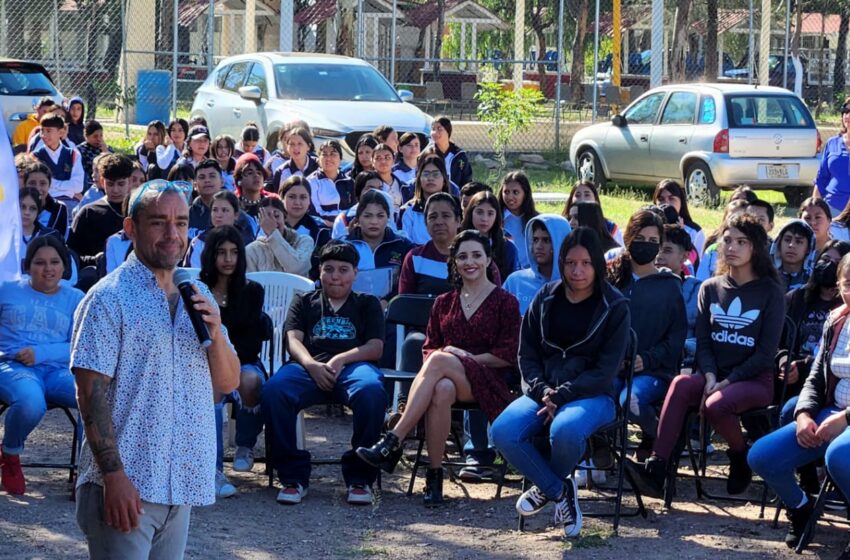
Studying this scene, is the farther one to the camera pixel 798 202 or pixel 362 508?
pixel 798 202

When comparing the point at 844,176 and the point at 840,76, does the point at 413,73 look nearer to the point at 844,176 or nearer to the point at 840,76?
the point at 840,76

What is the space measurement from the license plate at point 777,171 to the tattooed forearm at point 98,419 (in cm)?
1397

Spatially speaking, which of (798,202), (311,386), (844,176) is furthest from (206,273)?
(798,202)

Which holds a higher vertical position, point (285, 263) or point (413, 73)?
point (413, 73)

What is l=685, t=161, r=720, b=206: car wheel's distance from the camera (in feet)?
54.5

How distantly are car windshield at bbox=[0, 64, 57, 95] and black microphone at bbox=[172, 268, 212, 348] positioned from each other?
16.4 metres

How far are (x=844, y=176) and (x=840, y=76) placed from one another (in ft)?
103

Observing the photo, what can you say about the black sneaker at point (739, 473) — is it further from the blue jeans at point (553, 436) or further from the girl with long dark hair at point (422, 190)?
the girl with long dark hair at point (422, 190)

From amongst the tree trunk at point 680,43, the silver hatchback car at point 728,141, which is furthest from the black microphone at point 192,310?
the tree trunk at point 680,43

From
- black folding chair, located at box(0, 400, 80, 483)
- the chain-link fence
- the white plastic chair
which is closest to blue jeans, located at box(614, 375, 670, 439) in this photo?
the white plastic chair

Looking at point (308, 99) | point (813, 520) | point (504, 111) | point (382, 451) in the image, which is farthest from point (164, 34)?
point (813, 520)

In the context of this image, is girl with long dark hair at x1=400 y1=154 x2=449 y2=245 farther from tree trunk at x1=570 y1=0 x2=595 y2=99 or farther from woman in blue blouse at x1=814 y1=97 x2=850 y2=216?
tree trunk at x1=570 y1=0 x2=595 y2=99

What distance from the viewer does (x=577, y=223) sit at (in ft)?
27.8

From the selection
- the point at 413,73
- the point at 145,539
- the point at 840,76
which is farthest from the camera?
the point at 413,73
